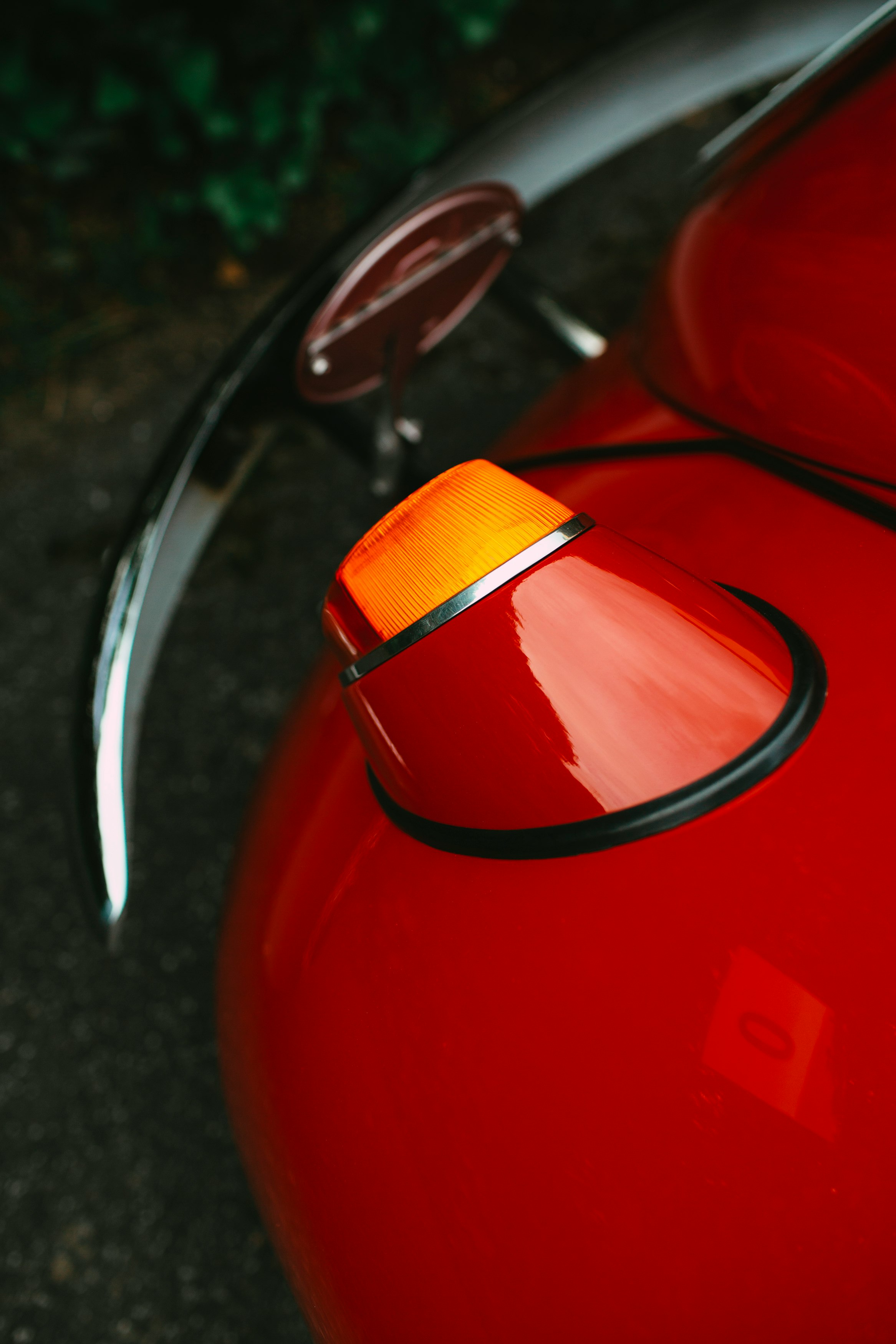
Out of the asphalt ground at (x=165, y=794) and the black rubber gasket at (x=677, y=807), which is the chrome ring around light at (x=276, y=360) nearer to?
the asphalt ground at (x=165, y=794)

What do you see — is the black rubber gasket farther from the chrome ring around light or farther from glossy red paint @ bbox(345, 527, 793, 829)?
the chrome ring around light

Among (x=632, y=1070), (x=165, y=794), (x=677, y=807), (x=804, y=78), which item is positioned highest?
(x=804, y=78)

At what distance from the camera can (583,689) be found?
521mm

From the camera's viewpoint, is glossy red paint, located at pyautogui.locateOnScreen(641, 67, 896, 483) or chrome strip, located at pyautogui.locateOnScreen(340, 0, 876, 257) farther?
chrome strip, located at pyautogui.locateOnScreen(340, 0, 876, 257)

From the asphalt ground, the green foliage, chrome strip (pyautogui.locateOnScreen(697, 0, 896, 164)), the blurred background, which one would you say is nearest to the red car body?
chrome strip (pyautogui.locateOnScreen(697, 0, 896, 164))

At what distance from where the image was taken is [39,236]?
2.04 m

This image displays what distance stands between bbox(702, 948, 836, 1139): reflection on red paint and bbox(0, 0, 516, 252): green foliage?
1949 mm

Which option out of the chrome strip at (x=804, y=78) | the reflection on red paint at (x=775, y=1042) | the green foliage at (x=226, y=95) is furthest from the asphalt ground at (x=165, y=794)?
the reflection on red paint at (x=775, y=1042)

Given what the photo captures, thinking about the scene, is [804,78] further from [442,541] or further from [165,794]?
[165,794]

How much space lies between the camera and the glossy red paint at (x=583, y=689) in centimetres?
52

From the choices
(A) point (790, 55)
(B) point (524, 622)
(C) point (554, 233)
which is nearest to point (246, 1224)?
(B) point (524, 622)

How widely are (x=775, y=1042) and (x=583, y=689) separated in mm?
212

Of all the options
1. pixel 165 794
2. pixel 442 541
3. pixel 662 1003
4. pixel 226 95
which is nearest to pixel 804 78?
pixel 442 541

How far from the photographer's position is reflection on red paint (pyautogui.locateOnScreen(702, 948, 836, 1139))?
477mm
